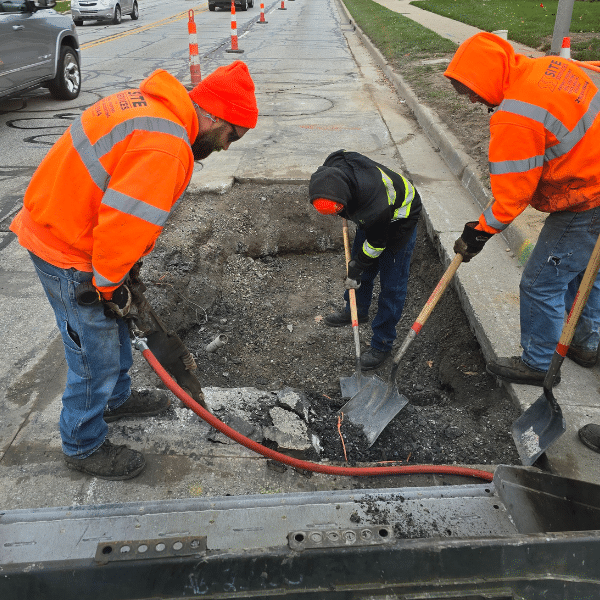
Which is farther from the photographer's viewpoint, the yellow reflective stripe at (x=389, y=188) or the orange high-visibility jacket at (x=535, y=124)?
the yellow reflective stripe at (x=389, y=188)

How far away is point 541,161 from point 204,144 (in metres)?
1.65

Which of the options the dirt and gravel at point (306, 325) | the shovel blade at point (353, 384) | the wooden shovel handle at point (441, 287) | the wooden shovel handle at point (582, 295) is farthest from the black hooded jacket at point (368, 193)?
the wooden shovel handle at point (582, 295)

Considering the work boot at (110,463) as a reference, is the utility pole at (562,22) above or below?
above

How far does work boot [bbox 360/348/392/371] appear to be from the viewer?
4023mm

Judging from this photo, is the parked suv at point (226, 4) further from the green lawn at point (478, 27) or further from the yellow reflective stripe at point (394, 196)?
the yellow reflective stripe at point (394, 196)

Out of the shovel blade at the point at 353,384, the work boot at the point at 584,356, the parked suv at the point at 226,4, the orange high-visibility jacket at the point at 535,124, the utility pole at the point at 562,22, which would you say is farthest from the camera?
the parked suv at the point at 226,4

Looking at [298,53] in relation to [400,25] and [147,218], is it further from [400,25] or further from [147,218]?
[147,218]

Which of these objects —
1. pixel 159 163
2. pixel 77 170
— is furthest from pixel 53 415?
pixel 159 163

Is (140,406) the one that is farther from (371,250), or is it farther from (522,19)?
(522,19)

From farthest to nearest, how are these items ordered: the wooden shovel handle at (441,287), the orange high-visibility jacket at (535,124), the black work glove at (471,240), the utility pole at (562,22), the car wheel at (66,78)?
the car wheel at (66,78), the utility pole at (562,22), the wooden shovel handle at (441,287), the black work glove at (471,240), the orange high-visibility jacket at (535,124)

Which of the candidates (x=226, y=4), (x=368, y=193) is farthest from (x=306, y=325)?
(x=226, y=4)

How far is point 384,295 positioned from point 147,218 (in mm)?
2260

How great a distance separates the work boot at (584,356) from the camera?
3215 mm

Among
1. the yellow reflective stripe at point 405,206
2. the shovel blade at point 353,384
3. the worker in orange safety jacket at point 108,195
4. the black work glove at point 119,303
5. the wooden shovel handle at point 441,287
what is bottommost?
the shovel blade at point 353,384
